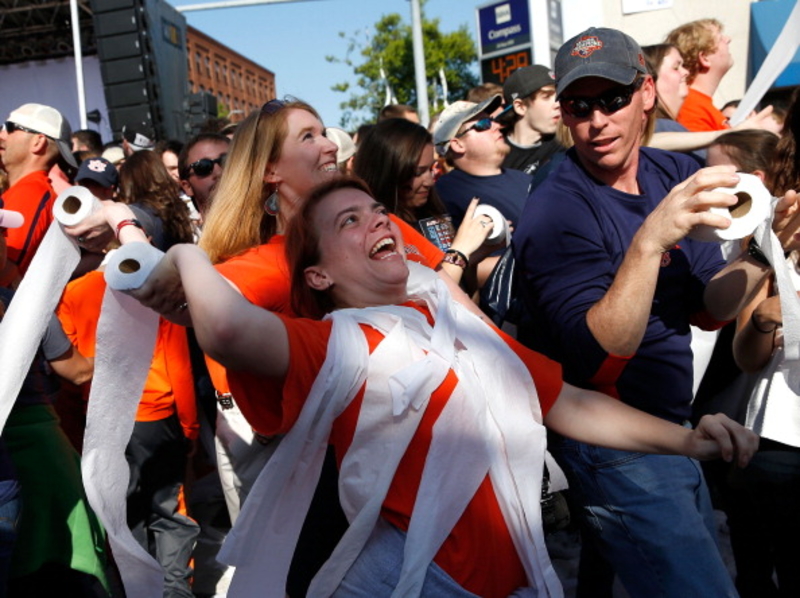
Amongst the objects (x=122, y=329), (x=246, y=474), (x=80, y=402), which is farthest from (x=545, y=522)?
(x=80, y=402)

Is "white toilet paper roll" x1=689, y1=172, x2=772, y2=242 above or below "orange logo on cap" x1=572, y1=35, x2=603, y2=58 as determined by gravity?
below

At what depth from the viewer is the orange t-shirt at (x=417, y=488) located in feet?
5.56

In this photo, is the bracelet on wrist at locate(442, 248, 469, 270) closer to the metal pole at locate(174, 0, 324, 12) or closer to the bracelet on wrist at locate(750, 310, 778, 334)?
the bracelet on wrist at locate(750, 310, 778, 334)

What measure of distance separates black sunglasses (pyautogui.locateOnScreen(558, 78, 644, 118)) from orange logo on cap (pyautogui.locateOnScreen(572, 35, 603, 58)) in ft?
0.39

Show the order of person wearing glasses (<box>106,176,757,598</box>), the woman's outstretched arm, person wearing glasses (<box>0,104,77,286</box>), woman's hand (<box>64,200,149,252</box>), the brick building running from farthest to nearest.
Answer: the brick building → person wearing glasses (<box>0,104,77,286</box>) → woman's hand (<box>64,200,149,252</box>) → person wearing glasses (<box>106,176,757,598</box>) → the woman's outstretched arm

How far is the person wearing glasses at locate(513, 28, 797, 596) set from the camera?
2.13 metres

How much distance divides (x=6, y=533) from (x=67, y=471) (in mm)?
425

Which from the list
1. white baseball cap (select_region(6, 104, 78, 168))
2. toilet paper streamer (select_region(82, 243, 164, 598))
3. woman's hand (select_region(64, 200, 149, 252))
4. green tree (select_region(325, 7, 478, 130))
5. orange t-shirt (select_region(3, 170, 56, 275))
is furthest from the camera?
green tree (select_region(325, 7, 478, 130))

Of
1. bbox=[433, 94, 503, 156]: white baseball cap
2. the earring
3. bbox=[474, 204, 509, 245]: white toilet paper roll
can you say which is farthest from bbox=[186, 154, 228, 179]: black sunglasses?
the earring

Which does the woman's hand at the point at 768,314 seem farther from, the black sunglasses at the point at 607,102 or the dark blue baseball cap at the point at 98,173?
the dark blue baseball cap at the point at 98,173

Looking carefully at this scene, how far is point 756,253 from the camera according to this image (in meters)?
2.24

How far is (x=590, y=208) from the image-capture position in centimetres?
229

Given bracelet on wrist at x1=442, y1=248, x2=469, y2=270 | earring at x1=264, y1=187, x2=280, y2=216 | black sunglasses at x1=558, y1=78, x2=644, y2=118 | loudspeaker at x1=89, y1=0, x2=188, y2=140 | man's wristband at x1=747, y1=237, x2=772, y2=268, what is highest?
loudspeaker at x1=89, y1=0, x2=188, y2=140

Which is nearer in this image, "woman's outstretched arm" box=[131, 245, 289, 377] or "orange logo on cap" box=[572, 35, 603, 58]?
"woman's outstretched arm" box=[131, 245, 289, 377]
